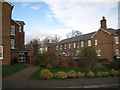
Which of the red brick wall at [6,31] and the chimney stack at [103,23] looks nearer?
the red brick wall at [6,31]

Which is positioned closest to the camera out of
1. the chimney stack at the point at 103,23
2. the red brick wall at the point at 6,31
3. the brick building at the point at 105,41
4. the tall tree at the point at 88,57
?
the tall tree at the point at 88,57

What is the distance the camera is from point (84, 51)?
42.3 ft

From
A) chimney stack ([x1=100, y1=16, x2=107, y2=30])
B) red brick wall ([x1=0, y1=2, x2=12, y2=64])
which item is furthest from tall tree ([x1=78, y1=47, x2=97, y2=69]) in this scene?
chimney stack ([x1=100, y1=16, x2=107, y2=30])

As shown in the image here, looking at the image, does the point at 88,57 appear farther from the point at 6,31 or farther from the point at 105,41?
the point at 105,41

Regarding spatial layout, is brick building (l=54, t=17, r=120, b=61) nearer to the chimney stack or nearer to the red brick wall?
the chimney stack

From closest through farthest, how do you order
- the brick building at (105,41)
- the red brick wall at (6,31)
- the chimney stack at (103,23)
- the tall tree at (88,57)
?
the tall tree at (88,57) → the red brick wall at (6,31) → the brick building at (105,41) → the chimney stack at (103,23)

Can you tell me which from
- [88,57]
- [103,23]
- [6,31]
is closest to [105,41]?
[103,23]

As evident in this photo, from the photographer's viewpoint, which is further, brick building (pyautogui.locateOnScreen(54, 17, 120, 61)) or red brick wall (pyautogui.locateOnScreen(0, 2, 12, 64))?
brick building (pyautogui.locateOnScreen(54, 17, 120, 61))

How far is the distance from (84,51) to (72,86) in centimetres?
567

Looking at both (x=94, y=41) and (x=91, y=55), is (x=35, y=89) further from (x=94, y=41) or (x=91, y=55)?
(x=94, y=41)

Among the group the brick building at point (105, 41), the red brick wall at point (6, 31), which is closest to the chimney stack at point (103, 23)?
the brick building at point (105, 41)

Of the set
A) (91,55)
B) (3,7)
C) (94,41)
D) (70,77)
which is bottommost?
(70,77)

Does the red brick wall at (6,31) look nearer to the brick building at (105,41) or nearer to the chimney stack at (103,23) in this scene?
the brick building at (105,41)

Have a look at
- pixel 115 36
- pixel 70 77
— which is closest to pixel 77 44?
pixel 115 36
